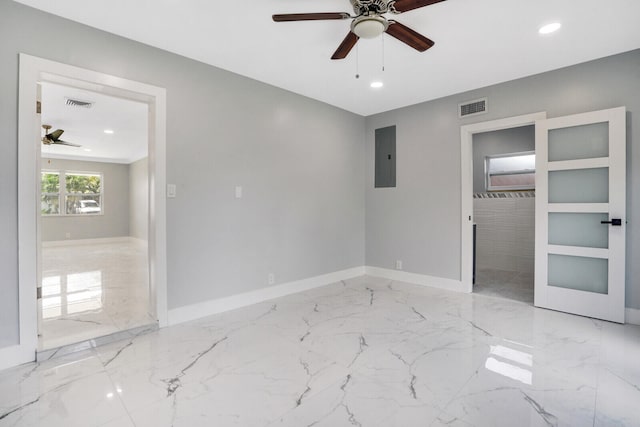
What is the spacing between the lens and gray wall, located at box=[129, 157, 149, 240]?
358 inches

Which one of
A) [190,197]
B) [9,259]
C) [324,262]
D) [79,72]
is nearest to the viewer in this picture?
[9,259]

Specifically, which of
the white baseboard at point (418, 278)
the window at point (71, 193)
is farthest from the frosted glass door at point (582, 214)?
the window at point (71, 193)

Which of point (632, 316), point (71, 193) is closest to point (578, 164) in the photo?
point (632, 316)

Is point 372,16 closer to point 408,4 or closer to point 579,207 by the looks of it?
point 408,4

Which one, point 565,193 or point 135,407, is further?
point 565,193

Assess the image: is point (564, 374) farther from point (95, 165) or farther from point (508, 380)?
Result: point (95, 165)

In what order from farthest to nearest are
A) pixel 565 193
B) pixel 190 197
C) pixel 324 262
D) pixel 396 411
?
1. pixel 324 262
2. pixel 565 193
3. pixel 190 197
4. pixel 396 411

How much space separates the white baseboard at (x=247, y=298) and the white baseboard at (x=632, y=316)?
314 centimetres

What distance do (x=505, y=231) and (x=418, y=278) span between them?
2110 millimetres

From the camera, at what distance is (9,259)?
2.25 m

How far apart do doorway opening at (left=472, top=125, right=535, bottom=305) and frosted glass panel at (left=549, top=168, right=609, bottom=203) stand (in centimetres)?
156

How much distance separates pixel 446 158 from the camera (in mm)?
4316

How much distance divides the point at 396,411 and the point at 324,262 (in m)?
2.90

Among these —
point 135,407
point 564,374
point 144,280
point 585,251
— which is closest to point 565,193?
point 585,251
